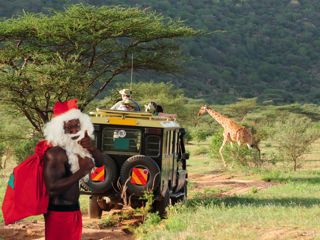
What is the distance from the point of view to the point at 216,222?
582 cm

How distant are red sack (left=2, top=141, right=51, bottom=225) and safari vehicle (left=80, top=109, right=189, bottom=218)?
345 centimetres

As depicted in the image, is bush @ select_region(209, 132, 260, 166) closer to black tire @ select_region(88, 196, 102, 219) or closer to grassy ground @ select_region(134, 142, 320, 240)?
grassy ground @ select_region(134, 142, 320, 240)

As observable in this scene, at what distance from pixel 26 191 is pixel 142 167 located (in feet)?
11.7

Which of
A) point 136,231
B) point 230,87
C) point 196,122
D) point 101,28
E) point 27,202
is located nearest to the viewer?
point 27,202

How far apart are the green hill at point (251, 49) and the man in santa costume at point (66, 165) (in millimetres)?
79960

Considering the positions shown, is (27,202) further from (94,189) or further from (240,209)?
(240,209)

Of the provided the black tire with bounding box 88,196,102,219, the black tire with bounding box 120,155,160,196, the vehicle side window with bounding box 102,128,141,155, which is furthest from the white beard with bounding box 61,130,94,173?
the black tire with bounding box 88,196,102,219

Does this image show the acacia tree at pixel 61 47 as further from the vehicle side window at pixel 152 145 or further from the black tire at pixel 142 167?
the black tire at pixel 142 167

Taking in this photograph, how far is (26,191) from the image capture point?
349 cm

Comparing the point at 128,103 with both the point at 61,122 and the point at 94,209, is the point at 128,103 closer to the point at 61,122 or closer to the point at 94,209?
the point at 94,209

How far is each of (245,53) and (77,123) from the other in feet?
354

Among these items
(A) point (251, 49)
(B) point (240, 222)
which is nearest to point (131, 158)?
(B) point (240, 222)

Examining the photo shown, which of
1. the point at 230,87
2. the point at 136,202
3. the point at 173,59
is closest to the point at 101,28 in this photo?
the point at 173,59

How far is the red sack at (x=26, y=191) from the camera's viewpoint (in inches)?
137
